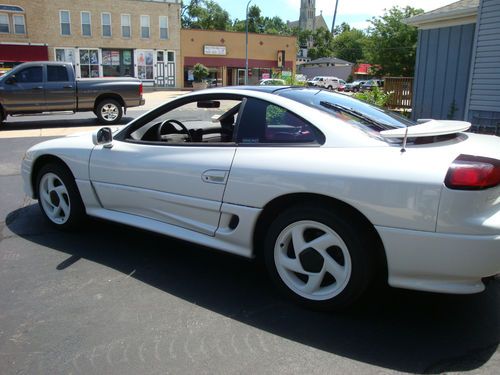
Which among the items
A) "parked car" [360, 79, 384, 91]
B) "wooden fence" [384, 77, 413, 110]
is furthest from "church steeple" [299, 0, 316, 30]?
"wooden fence" [384, 77, 413, 110]

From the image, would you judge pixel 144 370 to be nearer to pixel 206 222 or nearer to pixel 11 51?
pixel 206 222

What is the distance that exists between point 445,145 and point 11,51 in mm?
41505

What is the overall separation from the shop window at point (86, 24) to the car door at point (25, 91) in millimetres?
29855

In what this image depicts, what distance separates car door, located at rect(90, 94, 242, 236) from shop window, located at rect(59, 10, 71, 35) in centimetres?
4034

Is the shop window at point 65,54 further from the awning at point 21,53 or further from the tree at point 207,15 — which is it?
the tree at point 207,15

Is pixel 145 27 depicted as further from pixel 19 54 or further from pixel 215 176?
pixel 215 176

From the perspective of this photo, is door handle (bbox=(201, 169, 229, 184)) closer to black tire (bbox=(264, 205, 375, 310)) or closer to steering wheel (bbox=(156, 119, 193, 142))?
black tire (bbox=(264, 205, 375, 310))

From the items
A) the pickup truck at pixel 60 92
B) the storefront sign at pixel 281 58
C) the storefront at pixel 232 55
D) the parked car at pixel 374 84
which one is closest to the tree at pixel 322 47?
the storefront at pixel 232 55

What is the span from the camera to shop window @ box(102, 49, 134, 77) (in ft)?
137

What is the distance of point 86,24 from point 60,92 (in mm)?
30397

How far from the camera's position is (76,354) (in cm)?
269

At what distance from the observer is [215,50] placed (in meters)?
47.3

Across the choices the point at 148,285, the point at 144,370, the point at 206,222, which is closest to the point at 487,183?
the point at 206,222

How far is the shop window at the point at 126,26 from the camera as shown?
41656 millimetres
